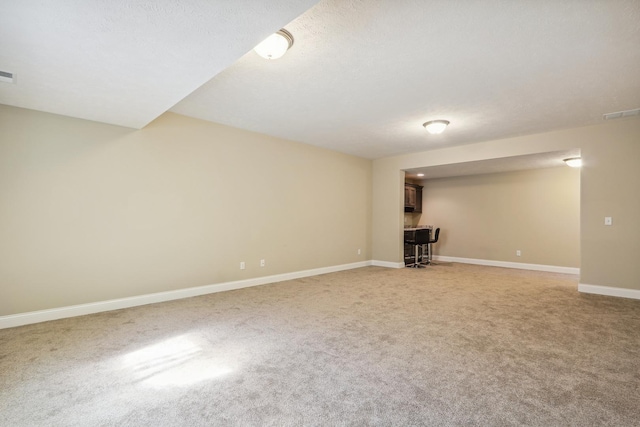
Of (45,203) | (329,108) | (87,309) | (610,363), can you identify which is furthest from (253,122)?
(610,363)

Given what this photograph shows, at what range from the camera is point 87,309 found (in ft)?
11.2

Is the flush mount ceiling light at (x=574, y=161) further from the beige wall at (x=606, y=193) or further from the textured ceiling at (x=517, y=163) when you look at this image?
the beige wall at (x=606, y=193)

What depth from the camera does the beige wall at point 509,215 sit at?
645cm

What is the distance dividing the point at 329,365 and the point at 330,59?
2.53 meters

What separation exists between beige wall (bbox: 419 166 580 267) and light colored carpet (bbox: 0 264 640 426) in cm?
301

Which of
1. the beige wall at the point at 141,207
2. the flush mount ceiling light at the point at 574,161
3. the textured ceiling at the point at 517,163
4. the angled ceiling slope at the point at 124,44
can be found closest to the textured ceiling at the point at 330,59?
the angled ceiling slope at the point at 124,44

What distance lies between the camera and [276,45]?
7.54 feet

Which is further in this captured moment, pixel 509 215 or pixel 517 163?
pixel 509 215

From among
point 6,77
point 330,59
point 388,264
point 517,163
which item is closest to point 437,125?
point 330,59

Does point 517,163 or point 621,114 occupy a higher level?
point 621,114

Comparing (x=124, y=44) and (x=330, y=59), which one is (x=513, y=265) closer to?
(x=330, y=59)

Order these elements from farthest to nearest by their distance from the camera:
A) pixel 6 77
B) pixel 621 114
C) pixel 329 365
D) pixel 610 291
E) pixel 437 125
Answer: pixel 610 291 < pixel 437 125 < pixel 621 114 < pixel 6 77 < pixel 329 365

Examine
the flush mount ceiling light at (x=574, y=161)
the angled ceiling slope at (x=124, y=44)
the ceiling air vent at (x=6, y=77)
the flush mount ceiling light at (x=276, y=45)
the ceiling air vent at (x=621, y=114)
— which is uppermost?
the ceiling air vent at (x=621, y=114)

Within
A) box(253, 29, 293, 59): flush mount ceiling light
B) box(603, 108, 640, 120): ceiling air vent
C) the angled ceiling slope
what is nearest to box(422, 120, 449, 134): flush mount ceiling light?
box(603, 108, 640, 120): ceiling air vent
